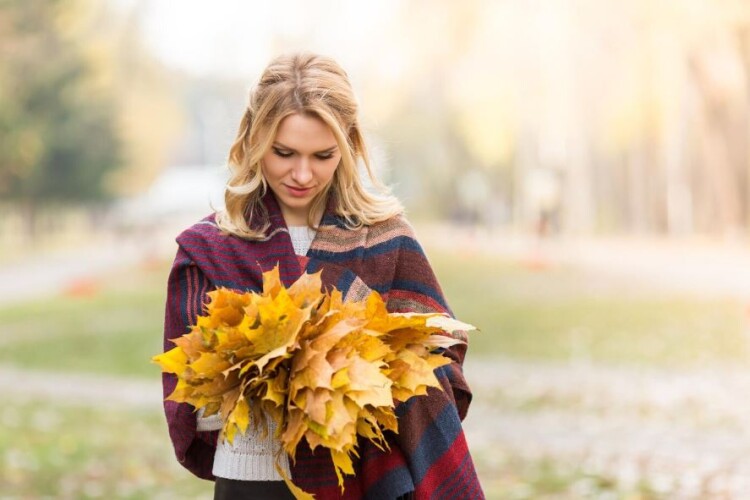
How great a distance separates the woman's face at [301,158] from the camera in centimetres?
275

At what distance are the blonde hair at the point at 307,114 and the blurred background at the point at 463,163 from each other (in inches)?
297

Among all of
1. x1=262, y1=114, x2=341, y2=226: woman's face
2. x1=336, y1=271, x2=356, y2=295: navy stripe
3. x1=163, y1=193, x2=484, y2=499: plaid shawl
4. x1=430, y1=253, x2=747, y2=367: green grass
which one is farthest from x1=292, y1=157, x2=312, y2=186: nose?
x1=430, y1=253, x2=747, y2=367: green grass

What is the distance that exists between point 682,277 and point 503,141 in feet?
10.5

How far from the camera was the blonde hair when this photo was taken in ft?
9.11

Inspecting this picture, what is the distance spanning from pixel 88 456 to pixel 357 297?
5.07 metres

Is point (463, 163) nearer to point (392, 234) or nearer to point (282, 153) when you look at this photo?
point (392, 234)

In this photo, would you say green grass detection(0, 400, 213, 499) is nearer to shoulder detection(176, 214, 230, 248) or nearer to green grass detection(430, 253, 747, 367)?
shoulder detection(176, 214, 230, 248)

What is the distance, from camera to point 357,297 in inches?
108

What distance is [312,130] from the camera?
9.04 feet

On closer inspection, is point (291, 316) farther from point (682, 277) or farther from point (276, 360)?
point (682, 277)

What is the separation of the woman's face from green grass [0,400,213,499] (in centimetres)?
383

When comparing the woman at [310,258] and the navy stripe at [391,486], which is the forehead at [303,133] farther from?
the navy stripe at [391,486]

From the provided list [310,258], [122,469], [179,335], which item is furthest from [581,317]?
[179,335]

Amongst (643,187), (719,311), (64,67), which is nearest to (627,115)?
(643,187)
